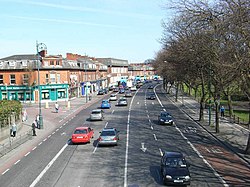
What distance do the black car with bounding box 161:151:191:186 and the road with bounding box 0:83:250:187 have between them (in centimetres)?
76

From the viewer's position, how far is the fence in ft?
87.4

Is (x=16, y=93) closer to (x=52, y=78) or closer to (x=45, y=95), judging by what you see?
(x=45, y=95)

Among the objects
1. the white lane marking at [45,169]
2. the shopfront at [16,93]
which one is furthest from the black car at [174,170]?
the shopfront at [16,93]

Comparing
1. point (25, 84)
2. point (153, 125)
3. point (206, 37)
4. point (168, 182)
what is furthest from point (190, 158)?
point (25, 84)

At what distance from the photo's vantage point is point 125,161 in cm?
2280

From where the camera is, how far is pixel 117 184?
18.0 m

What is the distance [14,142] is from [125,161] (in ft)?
39.6

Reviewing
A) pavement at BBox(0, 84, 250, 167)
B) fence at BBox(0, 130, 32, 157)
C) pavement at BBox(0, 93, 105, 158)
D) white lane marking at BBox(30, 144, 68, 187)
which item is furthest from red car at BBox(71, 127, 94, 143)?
fence at BBox(0, 130, 32, 157)

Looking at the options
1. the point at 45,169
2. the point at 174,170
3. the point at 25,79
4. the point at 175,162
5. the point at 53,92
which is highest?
the point at 25,79

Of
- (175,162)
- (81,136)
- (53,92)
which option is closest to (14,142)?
(81,136)

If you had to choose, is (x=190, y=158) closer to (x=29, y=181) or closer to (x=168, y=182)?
(x=168, y=182)

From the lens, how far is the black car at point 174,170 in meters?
17.2

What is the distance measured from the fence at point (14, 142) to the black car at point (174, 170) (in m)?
13.2

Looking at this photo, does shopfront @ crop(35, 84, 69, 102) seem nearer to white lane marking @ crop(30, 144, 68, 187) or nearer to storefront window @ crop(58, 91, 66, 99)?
storefront window @ crop(58, 91, 66, 99)
